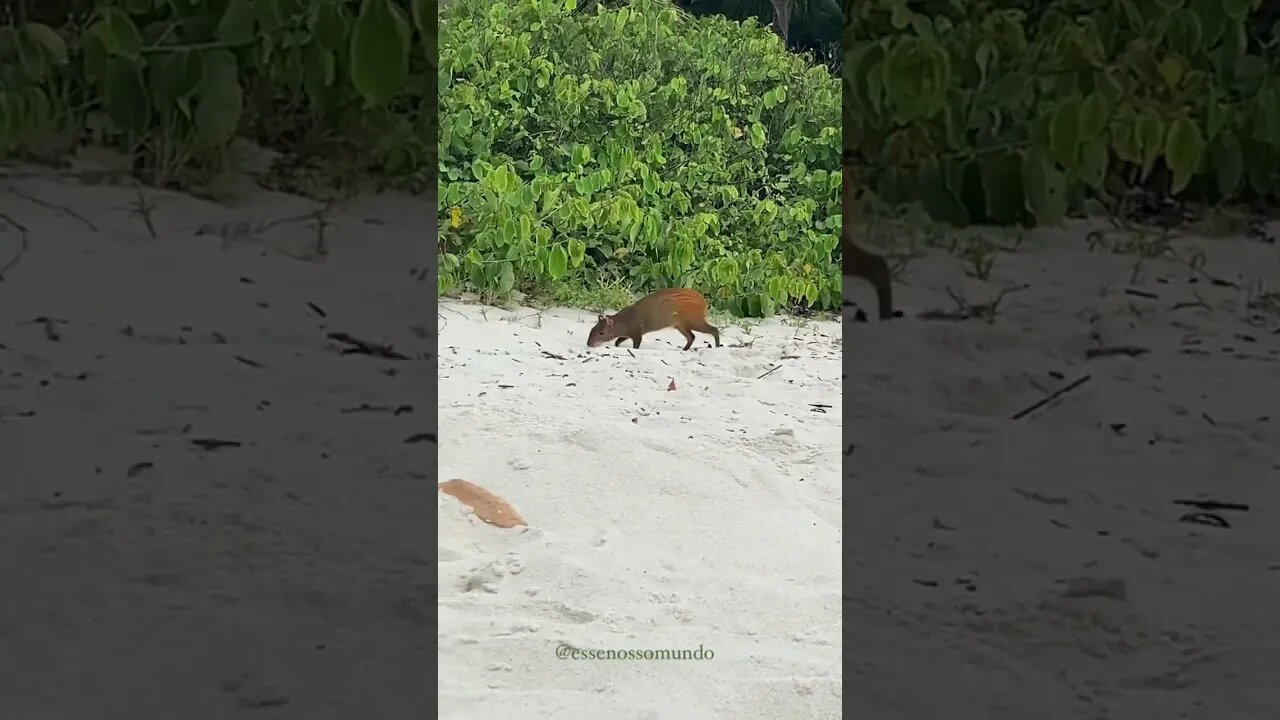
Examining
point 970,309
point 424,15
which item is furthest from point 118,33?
point 970,309

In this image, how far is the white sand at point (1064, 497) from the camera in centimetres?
109

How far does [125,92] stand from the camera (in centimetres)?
112

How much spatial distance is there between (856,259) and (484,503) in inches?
16.3

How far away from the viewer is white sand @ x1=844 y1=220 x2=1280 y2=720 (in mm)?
1089

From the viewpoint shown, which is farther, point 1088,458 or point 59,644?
point 1088,458

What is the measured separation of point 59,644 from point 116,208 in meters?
0.39

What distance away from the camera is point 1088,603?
1133 mm

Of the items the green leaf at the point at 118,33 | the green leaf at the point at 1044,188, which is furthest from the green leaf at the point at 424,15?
the green leaf at the point at 1044,188

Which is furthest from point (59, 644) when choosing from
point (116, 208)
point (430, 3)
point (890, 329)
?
point (890, 329)

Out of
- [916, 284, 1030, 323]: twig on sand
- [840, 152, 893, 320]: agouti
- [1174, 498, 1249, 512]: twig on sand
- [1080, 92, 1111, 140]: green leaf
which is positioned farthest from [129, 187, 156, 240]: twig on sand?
[1174, 498, 1249, 512]: twig on sand

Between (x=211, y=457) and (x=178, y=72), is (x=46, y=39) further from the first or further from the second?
(x=211, y=457)

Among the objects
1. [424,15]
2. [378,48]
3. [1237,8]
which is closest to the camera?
[378,48]

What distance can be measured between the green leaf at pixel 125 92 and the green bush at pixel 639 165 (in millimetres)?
267

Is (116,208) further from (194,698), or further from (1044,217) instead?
(1044,217)
